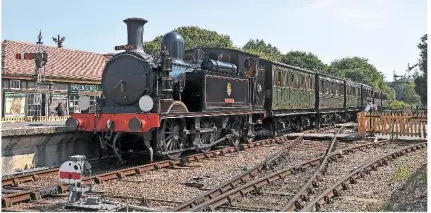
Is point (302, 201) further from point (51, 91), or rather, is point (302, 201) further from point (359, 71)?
point (359, 71)

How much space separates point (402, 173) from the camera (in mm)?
8703

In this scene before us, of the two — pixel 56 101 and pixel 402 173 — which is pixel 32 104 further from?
pixel 402 173

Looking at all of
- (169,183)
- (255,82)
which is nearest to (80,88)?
(255,82)

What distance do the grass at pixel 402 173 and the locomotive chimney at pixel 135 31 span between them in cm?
606

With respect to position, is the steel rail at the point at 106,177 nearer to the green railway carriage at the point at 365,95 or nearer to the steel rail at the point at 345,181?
the steel rail at the point at 345,181

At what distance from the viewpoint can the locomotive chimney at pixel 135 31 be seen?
33.2 feet

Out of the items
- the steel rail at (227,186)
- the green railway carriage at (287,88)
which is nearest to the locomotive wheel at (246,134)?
the green railway carriage at (287,88)

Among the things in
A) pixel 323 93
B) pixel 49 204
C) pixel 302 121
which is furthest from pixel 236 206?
pixel 323 93

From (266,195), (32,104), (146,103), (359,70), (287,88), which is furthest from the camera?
(359,70)

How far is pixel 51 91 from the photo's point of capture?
2162 cm

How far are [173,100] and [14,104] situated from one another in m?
12.7

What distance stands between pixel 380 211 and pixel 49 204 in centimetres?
437

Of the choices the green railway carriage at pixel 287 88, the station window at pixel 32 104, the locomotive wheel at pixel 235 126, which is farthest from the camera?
the station window at pixel 32 104

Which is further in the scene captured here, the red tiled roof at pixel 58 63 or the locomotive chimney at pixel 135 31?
the red tiled roof at pixel 58 63
